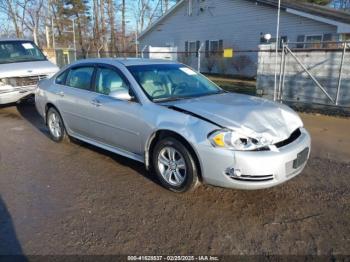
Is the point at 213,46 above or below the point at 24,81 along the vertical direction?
above

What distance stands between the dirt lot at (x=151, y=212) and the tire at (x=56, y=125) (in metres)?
0.85

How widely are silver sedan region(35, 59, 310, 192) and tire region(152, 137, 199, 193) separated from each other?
12mm

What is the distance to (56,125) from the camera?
20.2 ft

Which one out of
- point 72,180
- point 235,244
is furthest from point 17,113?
point 235,244

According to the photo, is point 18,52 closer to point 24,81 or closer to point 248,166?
point 24,81

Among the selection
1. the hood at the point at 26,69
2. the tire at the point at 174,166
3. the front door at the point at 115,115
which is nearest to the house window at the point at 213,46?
the hood at the point at 26,69

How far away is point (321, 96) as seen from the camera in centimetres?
916

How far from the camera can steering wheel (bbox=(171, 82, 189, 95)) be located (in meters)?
4.59

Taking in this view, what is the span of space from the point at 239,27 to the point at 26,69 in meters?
15.3

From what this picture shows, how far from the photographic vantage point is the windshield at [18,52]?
9641 mm

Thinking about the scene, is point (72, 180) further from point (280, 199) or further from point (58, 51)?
point (58, 51)

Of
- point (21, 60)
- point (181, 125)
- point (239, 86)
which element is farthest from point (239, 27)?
point (181, 125)

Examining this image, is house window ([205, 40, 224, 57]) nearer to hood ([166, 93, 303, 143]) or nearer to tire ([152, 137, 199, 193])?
hood ([166, 93, 303, 143])

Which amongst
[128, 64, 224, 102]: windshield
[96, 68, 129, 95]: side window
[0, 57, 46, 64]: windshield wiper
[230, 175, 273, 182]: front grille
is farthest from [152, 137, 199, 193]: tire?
[0, 57, 46, 64]: windshield wiper
